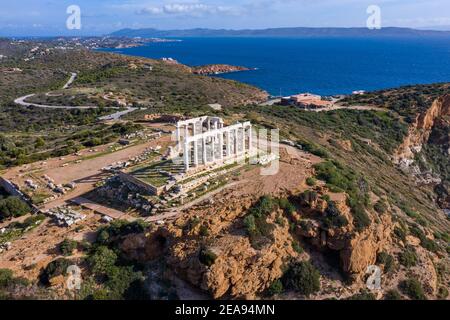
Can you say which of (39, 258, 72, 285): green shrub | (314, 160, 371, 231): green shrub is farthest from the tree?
(314, 160, 371, 231): green shrub

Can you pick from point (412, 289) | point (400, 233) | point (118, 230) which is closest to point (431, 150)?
point (400, 233)

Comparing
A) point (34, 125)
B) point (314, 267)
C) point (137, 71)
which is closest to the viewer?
point (314, 267)

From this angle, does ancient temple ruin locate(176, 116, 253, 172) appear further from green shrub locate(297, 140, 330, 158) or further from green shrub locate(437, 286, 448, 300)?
green shrub locate(437, 286, 448, 300)

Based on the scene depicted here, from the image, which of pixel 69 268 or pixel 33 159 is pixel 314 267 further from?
pixel 33 159

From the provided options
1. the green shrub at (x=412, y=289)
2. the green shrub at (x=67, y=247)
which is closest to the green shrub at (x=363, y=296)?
the green shrub at (x=412, y=289)

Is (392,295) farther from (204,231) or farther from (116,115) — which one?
(116,115)

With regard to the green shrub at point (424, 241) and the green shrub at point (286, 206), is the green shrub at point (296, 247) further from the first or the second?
the green shrub at point (424, 241)
